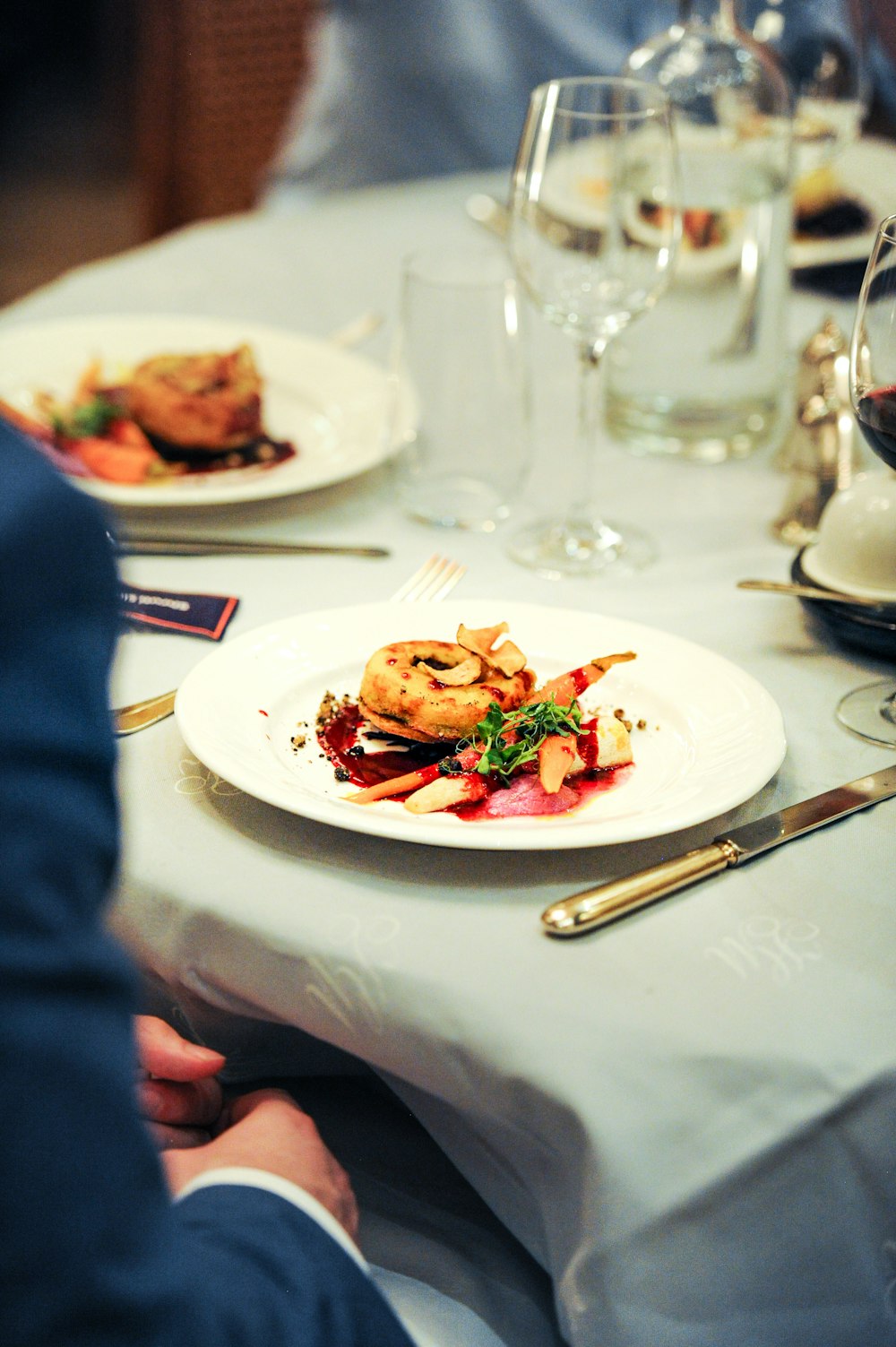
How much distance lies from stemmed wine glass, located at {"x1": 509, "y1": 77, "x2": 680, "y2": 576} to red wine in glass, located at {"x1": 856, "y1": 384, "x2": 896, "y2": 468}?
29cm

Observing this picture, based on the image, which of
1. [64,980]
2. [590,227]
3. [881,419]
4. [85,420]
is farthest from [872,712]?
[85,420]

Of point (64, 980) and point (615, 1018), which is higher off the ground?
point (64, 980)

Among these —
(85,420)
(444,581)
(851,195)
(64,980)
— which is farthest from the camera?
(851,195)

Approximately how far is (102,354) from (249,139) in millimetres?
2212

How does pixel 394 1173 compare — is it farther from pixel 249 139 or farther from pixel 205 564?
pixel 249 139

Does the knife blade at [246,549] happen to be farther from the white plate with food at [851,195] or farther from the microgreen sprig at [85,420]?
the white plate with food at [851,195]

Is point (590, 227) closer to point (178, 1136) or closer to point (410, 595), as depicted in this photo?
point (410, 595)

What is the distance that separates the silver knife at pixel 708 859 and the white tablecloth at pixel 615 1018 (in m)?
0.01

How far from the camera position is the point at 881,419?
2.99 ft

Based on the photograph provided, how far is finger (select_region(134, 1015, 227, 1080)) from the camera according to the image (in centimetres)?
79

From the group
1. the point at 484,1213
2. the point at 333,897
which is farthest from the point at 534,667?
the point at 484,1213

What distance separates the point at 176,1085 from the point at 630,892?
334 mm

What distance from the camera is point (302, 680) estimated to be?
0.92 metres

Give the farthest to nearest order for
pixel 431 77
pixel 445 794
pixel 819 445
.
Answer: pixel 431 77
pixel 819 445
pixel 445 794
